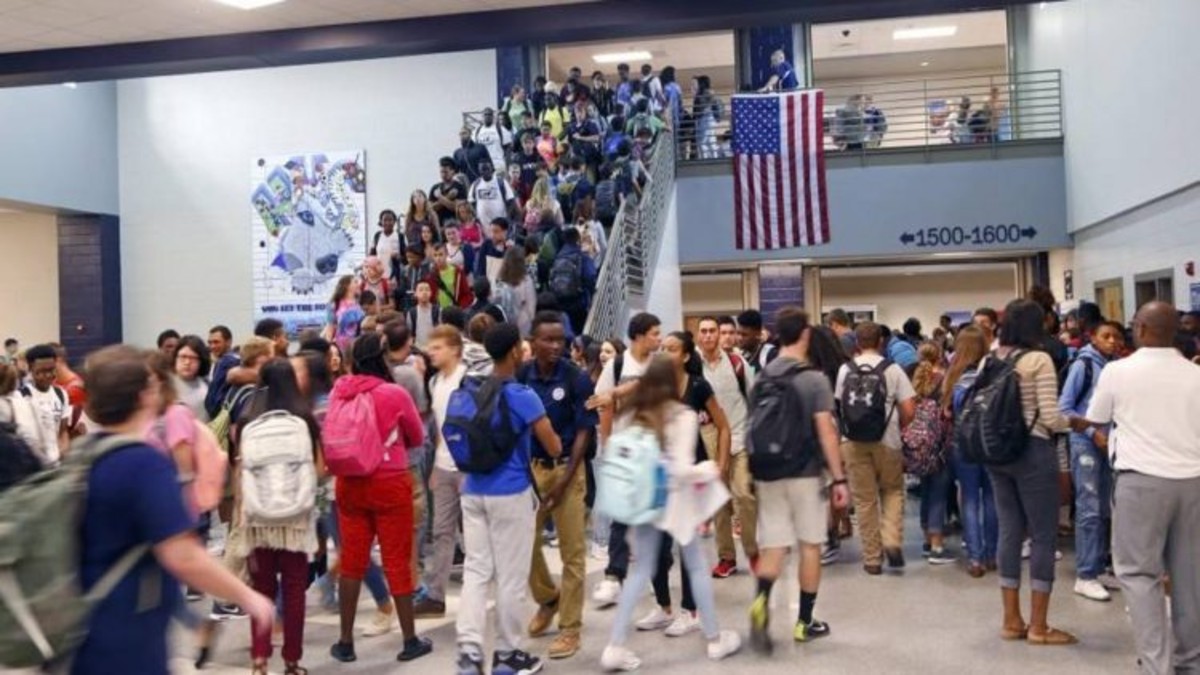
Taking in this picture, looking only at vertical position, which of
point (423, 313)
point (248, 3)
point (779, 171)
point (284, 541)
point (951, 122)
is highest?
point (951, 122)

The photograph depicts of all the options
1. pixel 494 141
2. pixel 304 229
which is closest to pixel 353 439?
pixel 494 141

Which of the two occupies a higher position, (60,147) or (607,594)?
(60,147)

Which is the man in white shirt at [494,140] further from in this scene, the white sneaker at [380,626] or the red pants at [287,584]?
the red pants at [287,584]

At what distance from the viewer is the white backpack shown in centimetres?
519

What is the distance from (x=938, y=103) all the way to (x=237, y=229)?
12972mm

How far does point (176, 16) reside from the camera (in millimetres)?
8578

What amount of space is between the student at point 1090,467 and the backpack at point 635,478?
2813mm

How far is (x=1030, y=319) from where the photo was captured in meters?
5.67

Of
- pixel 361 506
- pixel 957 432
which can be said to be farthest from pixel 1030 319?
pixel 361 506

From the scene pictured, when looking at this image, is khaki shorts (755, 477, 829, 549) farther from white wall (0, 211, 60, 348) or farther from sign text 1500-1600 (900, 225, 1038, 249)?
white wall (0, 211, 60, 348)

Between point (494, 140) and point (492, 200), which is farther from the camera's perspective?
point (494, 140)

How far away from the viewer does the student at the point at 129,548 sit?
2688 millimetres

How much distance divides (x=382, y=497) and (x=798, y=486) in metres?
2.14

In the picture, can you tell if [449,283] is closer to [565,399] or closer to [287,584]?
[565,399]
